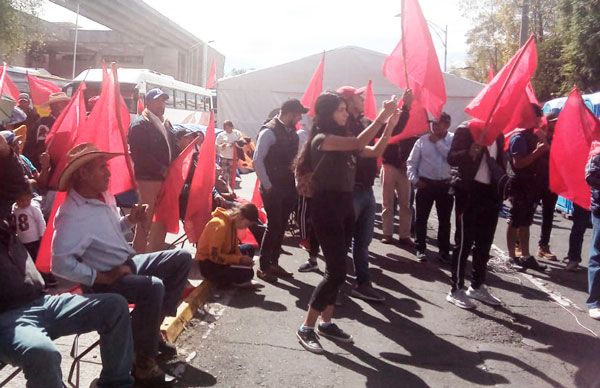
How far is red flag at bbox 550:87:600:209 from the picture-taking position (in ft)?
19.5

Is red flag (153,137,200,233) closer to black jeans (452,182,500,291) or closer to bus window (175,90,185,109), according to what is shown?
black jeans (452,182,500,291)

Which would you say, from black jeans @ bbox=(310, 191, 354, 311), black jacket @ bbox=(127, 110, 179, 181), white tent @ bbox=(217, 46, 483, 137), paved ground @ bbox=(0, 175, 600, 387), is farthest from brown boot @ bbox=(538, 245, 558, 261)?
white tent @ bbox=(217, 46, 483, 137)

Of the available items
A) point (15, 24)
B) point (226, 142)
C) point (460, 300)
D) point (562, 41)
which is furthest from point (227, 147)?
point (15, 24)

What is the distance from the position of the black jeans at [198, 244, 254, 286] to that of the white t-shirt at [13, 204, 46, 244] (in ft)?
5.11

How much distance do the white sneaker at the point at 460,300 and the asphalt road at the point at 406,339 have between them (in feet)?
0.25

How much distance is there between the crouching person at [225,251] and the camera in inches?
230

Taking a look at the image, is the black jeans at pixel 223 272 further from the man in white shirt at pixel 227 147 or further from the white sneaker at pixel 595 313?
the man in white shirt at pixel 227 147

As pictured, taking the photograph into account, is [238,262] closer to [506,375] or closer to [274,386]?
[274,386]

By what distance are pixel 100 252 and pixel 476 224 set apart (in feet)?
11.4

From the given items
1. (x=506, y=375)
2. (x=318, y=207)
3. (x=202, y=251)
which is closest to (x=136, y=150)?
(x=202, y=251)

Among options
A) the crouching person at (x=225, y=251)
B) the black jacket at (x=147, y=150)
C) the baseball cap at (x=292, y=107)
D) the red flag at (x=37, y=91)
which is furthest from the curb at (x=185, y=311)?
the red flag at (x=37, y=91)

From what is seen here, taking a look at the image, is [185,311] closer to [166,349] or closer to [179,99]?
[166,349]

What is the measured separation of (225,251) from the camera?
590 centimetres

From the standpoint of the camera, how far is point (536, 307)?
595cm
